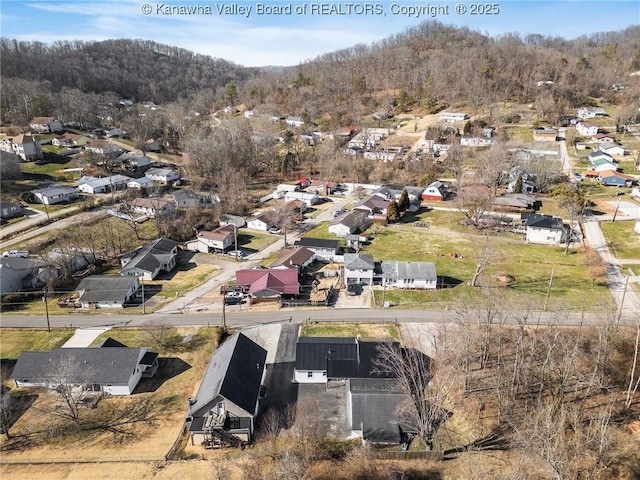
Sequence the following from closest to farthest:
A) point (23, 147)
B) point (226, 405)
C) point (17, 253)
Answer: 1. point (226, 405)
2. point (17, 253)
3. point (23, 147)

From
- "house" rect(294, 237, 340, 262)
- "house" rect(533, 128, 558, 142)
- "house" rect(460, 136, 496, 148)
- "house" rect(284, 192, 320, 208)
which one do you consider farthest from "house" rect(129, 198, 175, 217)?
"house" rect(533, 128, 558, 142)

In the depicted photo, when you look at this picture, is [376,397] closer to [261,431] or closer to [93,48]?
[261,431]

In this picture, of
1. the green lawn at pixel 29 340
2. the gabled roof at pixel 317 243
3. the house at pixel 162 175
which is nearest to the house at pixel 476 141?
the gabled roof at pixel 317 243

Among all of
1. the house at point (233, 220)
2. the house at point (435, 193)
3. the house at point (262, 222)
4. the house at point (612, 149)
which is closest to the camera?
the house at point (262, 222)

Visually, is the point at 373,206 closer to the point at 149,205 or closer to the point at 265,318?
the point at 265,318

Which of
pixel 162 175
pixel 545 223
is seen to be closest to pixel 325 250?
pixel 545 223

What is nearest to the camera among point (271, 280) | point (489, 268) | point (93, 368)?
point (93, 368)

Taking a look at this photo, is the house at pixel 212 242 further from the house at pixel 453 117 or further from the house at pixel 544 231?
the house at pixel 453 117
